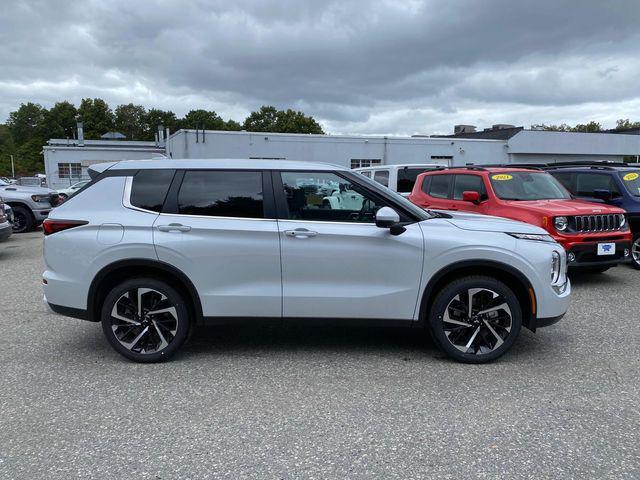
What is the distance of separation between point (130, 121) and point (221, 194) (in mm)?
117869

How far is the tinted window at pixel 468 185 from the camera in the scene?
8.11 m

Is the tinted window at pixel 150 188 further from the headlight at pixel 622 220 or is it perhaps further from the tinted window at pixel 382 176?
the tinted window at pixel 382 176

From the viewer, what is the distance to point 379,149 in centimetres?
3138

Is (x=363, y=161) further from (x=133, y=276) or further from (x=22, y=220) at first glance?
(x=133, y=276)

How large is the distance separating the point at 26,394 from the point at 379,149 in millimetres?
29088

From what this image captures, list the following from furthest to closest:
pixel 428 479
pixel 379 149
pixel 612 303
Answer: pixel 379 149 < pixel 612 303 < pixel 428 479

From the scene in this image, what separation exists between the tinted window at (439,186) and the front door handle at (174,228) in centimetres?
573

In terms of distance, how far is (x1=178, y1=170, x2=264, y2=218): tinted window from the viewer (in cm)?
429

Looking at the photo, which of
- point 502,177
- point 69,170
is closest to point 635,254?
point 502,177

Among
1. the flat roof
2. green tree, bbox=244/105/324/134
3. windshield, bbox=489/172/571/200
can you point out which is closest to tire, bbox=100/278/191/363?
the flat roof

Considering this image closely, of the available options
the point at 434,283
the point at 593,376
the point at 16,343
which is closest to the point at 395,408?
the point at 434,283

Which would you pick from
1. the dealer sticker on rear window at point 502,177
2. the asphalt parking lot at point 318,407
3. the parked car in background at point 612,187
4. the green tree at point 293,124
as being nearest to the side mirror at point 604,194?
the parked car in background at point 612,187

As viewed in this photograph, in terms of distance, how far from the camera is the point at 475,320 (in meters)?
4.20

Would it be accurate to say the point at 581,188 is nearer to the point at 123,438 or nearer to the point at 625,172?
the point at 625,172
